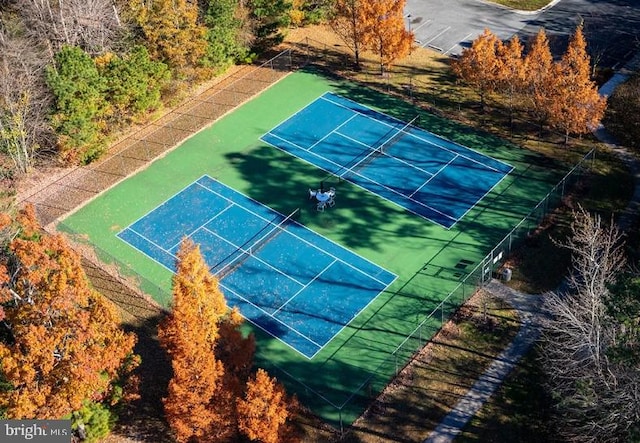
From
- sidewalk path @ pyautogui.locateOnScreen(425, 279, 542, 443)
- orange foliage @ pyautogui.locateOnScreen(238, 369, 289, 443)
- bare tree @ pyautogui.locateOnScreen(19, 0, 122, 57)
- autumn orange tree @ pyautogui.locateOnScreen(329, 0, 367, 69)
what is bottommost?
sidewalk path @ pyautogui.locateOnScreen(425, 279, 542, 443)

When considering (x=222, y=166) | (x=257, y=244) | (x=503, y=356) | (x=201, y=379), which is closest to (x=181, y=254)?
(x=201, y=379)

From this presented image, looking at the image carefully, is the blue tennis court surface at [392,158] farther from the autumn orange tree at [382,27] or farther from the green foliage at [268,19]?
the green foliage at [268,19]

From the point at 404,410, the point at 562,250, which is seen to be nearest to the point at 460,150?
the point at 562,250

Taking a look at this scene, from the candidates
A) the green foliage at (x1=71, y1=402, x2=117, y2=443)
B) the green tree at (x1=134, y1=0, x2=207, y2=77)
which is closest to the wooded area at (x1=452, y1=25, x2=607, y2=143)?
the green tree at (x1=134, y1=0, x2=207, y2=77)

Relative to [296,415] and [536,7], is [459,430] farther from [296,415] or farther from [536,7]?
[536,7]

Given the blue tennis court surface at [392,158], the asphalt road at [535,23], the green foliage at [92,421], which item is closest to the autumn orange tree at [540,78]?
the blue tennis court surface at [392,158]

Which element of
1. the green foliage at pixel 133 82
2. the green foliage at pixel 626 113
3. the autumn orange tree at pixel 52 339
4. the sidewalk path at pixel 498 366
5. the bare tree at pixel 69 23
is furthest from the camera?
the bare tree at pixel 69 23

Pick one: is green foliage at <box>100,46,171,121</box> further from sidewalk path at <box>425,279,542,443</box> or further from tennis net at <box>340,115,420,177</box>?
sidewalk path at <box>425,279,542,443</box>
